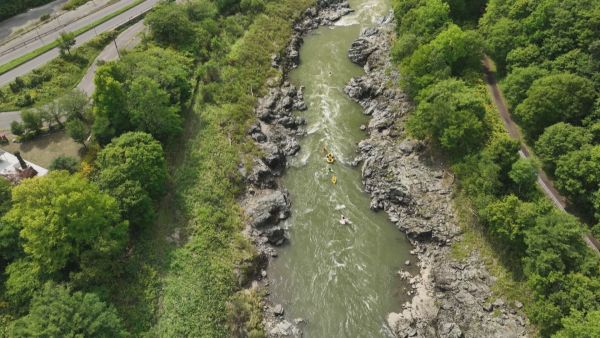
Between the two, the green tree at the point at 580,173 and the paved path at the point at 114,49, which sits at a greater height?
the paved path at the point at 114,49

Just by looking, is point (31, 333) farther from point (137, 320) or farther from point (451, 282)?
point (451, 282)

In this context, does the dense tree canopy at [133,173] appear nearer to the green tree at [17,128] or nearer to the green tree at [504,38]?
the green tree at [17,128]

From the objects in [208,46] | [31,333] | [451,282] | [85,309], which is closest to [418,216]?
[451,282]

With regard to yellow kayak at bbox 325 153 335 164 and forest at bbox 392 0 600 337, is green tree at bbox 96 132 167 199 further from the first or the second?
forest at bbox 392 0 600 337

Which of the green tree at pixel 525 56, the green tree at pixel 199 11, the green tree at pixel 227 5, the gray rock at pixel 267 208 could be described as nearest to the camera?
the gray rock at pixel 267 208

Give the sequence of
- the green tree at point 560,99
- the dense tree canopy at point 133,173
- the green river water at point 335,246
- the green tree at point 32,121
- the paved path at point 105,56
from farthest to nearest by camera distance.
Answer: the paved path at point 105,56 → the green tree at point 32,121 → the green tree at point 560,99 → the dense tree canopy at point 133,173 → the green river water at point 335,246

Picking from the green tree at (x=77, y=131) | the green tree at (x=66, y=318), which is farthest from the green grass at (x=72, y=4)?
the green tree at (x=66, y=318)

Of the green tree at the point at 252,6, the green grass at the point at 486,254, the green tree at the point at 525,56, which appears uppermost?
the green tree at the point at 252,6
